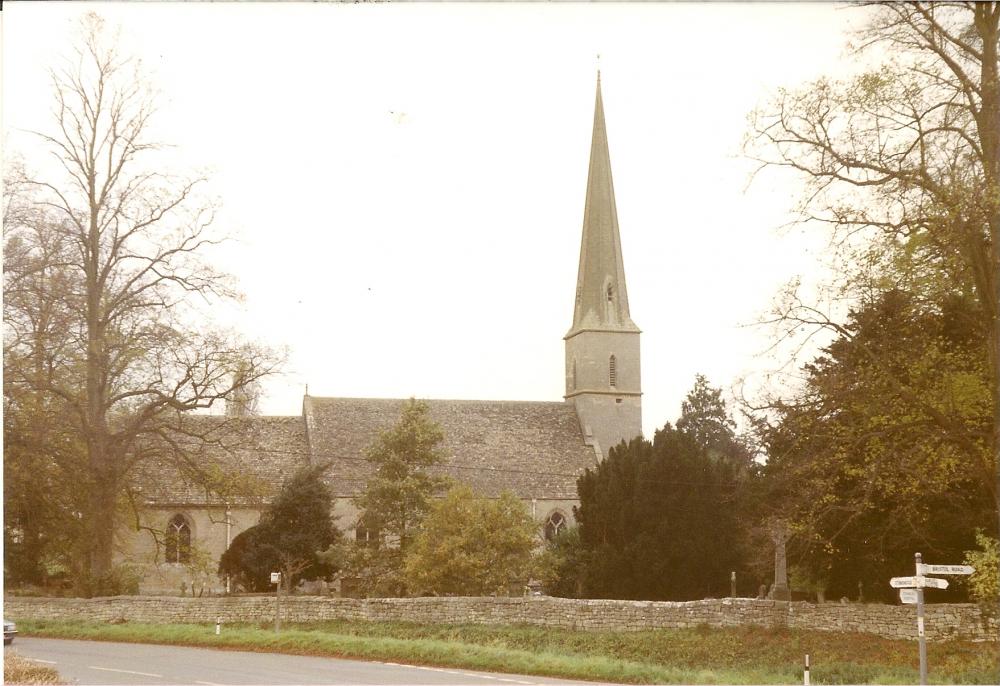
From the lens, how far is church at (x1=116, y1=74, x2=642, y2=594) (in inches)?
1756

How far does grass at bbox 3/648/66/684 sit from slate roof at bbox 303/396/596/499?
32.5 metres

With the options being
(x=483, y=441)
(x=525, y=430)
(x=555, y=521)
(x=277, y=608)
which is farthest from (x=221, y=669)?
(x=525, y=430)

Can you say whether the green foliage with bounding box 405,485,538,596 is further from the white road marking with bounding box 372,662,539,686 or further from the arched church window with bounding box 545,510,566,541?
the arched church window with bounding box 545,510,566,541

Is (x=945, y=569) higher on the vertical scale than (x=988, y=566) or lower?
higher

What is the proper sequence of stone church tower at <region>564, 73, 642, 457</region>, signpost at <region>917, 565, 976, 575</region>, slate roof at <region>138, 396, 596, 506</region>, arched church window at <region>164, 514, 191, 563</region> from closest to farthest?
signpost at <region>917, 565, 976, 575</region> < arched church window at <region>164, 514, 191, 563</region> < slate roof at <region>138, 396, 596, 506</region> < stone church tower at <region>564, 73, 642, 457</region>

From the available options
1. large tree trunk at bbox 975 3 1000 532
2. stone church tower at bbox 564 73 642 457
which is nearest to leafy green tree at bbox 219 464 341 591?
stone church tower at bbox 564 73 642 457

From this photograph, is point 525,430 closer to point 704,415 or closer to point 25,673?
point 704,415

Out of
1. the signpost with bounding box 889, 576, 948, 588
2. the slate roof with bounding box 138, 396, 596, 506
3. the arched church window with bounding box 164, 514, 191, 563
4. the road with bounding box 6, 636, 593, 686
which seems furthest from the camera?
the slate roof with bounding box 138, 396, 596, 506

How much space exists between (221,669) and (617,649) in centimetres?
872

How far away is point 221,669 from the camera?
17828 millimetres

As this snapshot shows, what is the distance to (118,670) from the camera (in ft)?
56.4

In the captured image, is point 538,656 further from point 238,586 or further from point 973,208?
point 238,586

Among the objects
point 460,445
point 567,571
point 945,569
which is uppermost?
point 460,445

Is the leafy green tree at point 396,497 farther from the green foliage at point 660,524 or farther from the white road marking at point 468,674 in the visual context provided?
the white road marking at point 468,674
